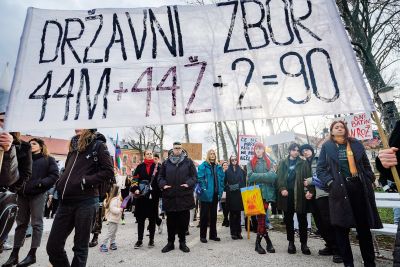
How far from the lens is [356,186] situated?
12.8 feet

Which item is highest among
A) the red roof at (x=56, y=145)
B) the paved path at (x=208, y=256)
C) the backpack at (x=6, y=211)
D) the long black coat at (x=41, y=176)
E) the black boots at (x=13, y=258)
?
the red roof at (x=56, y=145)

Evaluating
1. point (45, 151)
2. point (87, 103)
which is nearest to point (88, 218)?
point (87, 103)

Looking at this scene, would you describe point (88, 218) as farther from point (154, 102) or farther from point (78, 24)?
point (78, 24)

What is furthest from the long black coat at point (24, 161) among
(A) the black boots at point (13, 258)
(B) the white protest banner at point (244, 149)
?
(B) the white protest banner at point (244, 149)

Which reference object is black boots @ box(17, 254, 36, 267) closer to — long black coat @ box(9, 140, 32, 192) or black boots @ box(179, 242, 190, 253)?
long black coat @ box(9, 140, 32, 192)

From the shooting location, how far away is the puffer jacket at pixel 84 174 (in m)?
3.31

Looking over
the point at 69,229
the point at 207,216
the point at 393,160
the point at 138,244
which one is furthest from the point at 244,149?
the point at 393,160

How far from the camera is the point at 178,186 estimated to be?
5.86 meters

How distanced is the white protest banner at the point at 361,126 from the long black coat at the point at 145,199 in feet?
20.3

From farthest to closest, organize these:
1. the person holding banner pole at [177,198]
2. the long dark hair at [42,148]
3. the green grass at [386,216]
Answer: the green grass at [386,216]
the person holding banner pole at [177,198]
the long dark hair at [42,148]

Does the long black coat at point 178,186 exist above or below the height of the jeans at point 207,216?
above

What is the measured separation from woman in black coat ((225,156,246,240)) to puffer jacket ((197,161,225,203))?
10.2 inches

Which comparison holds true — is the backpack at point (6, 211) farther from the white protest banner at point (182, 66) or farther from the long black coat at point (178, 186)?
the long black coat at point (178, 186)

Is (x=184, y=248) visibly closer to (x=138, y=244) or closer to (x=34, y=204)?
(x=138, y=244)
